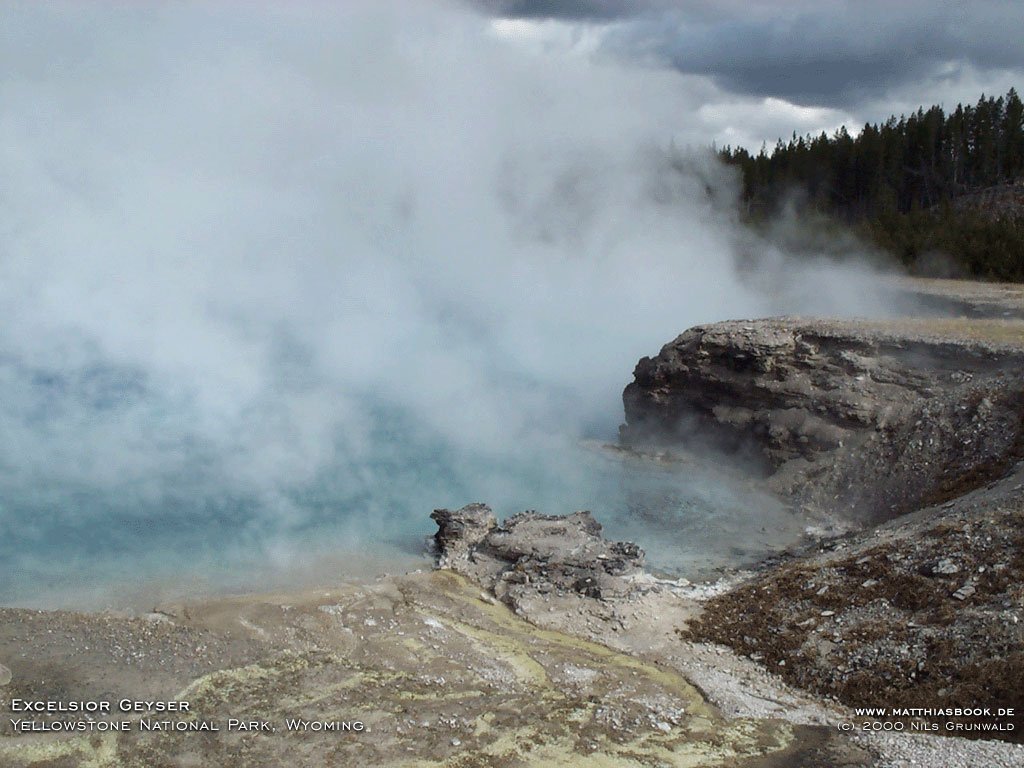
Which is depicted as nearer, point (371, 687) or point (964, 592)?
point (371, 687)

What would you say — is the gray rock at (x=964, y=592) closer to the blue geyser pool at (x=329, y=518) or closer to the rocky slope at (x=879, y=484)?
the rocky slope at (x=879, y=484)

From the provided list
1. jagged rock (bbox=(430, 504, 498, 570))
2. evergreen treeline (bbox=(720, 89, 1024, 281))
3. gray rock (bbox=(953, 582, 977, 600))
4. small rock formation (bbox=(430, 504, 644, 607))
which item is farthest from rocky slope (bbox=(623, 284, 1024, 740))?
evergreen treeline (bbox=(720, 89, 1024, 281))

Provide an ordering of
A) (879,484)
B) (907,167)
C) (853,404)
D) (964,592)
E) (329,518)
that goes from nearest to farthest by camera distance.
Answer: (964,592) < (329,518) < (879,484) < (853,404) < (907,167)

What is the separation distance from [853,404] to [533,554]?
612 centimetres

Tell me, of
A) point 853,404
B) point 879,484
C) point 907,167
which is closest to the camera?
point 879,484

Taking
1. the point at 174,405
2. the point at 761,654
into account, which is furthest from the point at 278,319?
the point at 761,654

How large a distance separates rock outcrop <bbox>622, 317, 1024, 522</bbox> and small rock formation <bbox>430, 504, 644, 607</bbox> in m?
4.18

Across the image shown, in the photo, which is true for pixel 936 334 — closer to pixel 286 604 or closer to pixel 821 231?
pixel 286 604

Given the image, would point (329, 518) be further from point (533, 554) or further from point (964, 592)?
point (964, 592)

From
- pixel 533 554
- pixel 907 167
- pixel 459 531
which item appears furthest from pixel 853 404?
pixel 907 167

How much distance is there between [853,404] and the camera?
45.5ft

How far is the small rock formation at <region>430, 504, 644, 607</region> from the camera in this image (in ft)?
32.4

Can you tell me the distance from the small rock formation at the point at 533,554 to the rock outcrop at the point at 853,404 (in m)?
4.18

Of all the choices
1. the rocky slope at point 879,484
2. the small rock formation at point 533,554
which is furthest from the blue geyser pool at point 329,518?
the rocky slope at point 879,484
